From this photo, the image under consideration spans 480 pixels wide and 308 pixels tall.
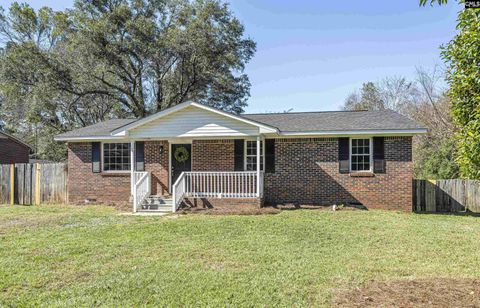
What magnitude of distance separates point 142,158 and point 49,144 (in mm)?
17951

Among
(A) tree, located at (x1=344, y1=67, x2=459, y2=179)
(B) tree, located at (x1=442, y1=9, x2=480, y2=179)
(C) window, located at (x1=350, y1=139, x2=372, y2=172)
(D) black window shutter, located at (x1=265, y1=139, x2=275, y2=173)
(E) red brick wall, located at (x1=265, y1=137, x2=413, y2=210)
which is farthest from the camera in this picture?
(A) tree, located at (x1=344, y1=67, x2=459, y2=179)

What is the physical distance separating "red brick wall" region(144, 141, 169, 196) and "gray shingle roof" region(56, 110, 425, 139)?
1.86m

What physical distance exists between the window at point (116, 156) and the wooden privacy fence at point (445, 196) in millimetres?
11496

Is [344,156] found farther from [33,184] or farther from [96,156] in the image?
[33,184]

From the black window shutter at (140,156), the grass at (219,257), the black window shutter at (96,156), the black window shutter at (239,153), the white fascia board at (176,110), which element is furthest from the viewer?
the black window shutter at (96,156)

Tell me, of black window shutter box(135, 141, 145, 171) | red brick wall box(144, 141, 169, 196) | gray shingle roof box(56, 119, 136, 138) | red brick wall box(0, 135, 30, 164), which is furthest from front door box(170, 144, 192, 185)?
red brick wall box(0, 135, 30, 164)

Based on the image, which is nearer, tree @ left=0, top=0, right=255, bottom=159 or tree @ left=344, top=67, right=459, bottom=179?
tree @ left=344, top=67, right=459, bottom=179

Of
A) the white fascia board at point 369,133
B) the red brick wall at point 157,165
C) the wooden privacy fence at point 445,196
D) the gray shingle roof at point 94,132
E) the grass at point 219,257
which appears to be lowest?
the grass at point 219,257

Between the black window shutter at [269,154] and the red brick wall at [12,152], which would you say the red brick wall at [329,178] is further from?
the red brick wall at [12,152]

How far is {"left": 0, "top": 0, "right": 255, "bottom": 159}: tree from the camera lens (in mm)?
22406

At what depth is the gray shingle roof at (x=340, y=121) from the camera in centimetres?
1171

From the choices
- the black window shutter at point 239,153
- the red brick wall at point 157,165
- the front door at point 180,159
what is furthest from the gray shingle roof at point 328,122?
the front door at point 180,159

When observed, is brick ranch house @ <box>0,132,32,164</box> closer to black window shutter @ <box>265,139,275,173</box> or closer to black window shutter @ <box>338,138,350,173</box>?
black window shutter @ <box>265,139,275,173</box>

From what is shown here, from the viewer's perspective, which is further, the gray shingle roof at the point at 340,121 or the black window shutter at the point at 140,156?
the black window shutter at the point at 140,156
